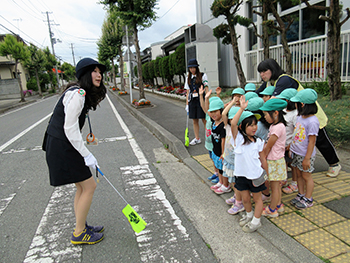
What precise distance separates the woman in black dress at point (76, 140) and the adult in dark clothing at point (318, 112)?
241cm

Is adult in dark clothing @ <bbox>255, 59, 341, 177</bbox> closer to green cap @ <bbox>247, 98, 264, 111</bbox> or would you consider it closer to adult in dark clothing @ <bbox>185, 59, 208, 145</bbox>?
green cap @ <bbox>247, 98, 264, 111</bbox>

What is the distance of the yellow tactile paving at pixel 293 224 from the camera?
2.52 metres

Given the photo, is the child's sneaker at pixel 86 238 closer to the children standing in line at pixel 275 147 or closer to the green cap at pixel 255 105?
the children standing in line at pixel 275 147

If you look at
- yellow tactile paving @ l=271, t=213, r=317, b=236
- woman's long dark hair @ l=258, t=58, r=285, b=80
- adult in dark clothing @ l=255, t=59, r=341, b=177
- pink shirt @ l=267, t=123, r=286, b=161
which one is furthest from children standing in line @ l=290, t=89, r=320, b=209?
woman's long dark hair @ l=258, t=58, r=285, b=80

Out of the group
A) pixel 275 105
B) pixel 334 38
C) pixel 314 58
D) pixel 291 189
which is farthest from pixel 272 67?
pixel 314 58

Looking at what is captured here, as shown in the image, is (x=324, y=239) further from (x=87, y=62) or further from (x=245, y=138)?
(x=87, y=62)

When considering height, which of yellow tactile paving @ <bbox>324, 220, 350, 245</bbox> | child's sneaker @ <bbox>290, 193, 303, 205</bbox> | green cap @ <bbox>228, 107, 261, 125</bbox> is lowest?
yellow tactile paving @ <bbox>324, 220, 350, 245</bbox>

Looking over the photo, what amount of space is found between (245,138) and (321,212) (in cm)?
132

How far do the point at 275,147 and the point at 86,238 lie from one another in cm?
230

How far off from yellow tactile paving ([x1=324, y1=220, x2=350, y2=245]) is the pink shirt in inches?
34.0

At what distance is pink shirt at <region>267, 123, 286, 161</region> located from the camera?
8.90ft

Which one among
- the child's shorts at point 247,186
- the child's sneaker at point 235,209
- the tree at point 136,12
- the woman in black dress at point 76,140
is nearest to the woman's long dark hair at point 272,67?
the child's shorts at point 247,186

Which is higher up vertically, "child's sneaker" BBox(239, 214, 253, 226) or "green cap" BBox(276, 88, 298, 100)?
"green cap" BBox(276, 88, 298, 100)

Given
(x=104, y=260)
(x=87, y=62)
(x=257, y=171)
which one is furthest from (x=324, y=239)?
(x=87, y=62)
